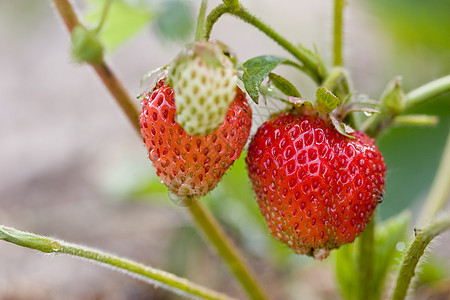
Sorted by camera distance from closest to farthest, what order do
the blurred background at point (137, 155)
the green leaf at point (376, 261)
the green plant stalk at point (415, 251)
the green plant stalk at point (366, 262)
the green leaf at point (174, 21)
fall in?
the green plant stalk at point (415, 251), the green plant stalk at point (366, 262), the green leaf at point (376, 261), the green leaf at point (174, 21), the blurred background at point (137, 155)

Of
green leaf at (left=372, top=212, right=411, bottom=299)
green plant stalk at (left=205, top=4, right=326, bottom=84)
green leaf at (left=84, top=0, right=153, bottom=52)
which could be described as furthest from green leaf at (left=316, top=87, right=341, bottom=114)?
green leaf at (left=84, top=0, right=153, bottom=52)

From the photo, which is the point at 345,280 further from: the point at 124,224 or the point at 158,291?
the point at 124,224

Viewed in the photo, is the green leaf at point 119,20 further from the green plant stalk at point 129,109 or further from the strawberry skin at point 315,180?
the strawberry skin at point 315,180

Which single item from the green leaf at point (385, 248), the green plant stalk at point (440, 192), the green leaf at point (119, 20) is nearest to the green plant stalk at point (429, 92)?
the green leaf at point (385, 248)

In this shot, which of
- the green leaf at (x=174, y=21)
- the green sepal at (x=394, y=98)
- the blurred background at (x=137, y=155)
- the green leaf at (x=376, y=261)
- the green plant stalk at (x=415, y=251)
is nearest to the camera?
the green plant stalk at (x=415, y=251)

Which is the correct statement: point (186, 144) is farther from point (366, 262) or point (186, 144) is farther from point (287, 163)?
point (366, 262)
